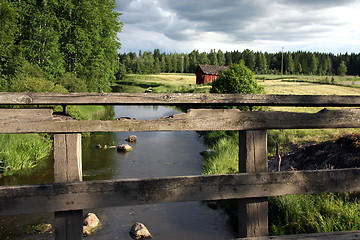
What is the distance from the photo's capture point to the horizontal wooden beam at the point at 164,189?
205cm

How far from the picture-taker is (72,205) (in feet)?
6.89

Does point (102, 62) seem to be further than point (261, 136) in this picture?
Yes

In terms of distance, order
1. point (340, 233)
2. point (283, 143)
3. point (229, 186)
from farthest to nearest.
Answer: point (283, 143) → point (340, 233) → point (229, 186)

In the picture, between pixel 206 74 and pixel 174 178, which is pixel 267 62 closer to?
pixel 206 74

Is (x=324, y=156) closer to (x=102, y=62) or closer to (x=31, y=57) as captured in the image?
(x=31, y=57)

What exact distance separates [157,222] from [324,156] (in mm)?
4729

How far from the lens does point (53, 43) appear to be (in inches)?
1123

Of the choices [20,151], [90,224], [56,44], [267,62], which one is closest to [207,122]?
[90,224]

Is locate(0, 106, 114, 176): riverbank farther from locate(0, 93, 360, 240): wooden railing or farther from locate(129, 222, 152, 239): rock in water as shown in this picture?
locate(0, 93, 360, 240): wooden railing

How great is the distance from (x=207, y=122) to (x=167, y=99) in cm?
34

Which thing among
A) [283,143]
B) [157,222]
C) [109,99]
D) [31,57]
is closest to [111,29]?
[31,57]

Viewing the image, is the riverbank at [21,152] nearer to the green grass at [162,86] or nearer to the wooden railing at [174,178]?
the wooden railing at [174,178]

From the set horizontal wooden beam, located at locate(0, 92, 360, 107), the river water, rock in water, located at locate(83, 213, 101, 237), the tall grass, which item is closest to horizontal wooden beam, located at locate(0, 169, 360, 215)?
horizontal wooden beam, located at locate(0, 92, 360, 107)

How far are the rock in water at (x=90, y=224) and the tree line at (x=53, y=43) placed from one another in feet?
40.0
